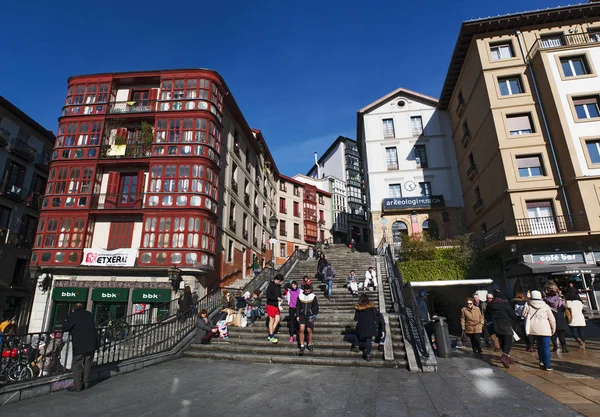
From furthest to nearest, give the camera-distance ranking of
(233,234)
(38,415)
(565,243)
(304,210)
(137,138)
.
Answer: (304,210), (233,234), (137,138), (565,243), (38,415)

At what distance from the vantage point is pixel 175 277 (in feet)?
53.7

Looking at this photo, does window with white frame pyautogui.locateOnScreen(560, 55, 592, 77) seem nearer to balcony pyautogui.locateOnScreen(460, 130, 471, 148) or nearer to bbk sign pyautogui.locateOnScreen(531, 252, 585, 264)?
balcony pyautogui.locateOnScreen(460, 130, 471, 148)

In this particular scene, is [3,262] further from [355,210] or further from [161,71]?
[355,210]

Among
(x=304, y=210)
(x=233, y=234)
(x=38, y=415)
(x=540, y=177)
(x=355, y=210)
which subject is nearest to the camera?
(x=38, y=415)

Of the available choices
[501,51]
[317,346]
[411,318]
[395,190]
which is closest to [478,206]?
[395,190]

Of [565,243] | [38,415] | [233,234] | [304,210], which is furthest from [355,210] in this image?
[38,415]

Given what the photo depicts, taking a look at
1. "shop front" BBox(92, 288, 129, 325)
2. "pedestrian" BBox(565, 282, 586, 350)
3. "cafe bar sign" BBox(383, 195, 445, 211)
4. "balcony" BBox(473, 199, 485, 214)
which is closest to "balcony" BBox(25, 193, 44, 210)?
"shop front" BBox(92, 288, 129, 325)

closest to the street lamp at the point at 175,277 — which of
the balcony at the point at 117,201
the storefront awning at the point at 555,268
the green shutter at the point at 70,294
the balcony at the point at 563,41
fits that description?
the balcony at the point at 117,201

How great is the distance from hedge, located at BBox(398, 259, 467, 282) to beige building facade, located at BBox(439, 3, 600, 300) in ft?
7.36

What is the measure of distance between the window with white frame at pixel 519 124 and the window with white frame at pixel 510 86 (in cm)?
169

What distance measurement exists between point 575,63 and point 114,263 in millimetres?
28623

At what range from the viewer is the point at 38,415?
15.3ft

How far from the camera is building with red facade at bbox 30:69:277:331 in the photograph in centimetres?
1716

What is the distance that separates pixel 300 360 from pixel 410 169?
75.3 ft
